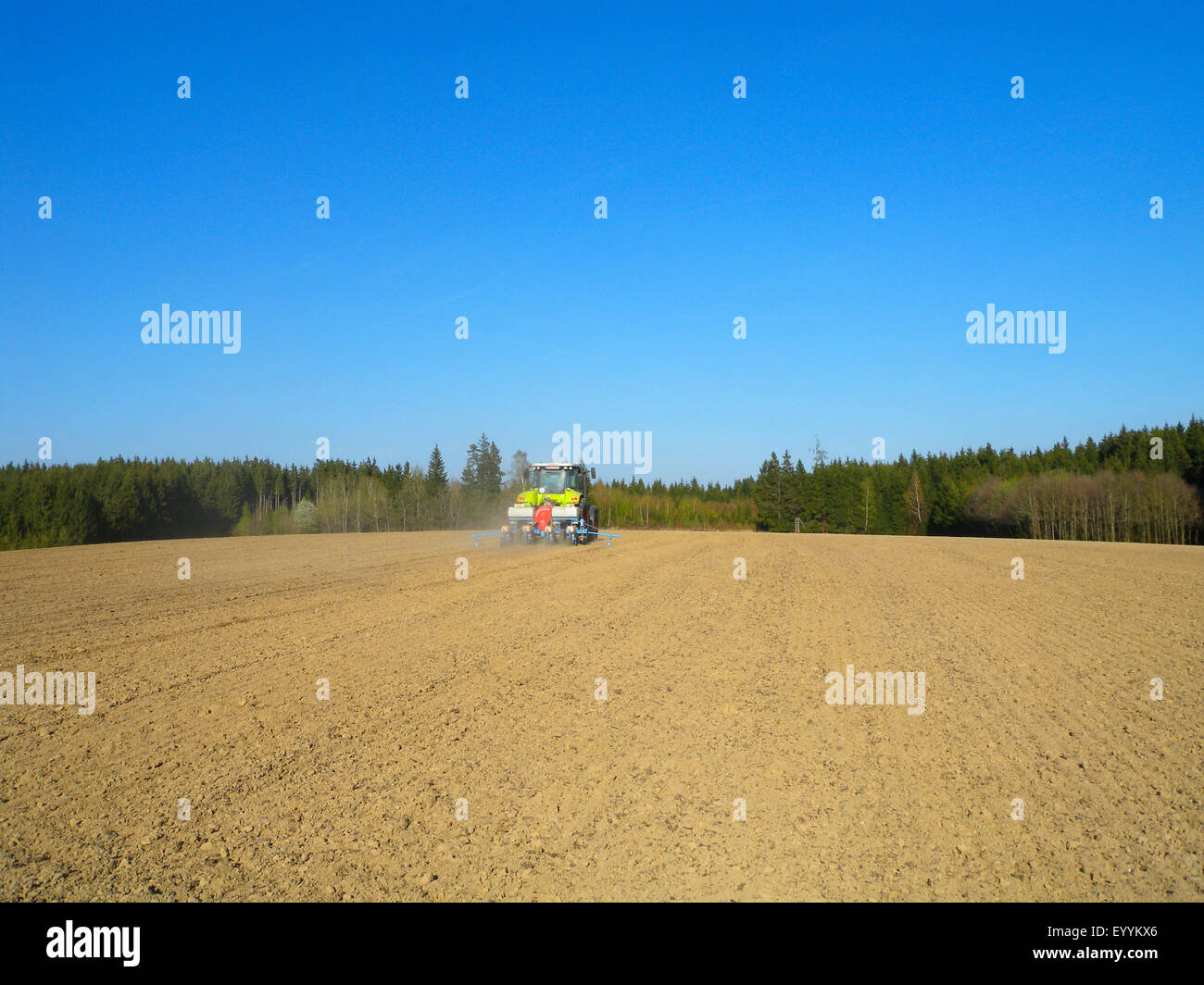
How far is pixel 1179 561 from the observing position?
2547cm

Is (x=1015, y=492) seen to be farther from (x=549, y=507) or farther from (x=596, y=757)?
(x=596, y=757)

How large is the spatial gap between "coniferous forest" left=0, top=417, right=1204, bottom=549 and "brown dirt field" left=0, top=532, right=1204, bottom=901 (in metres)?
56.4

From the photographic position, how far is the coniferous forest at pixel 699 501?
57969 mm

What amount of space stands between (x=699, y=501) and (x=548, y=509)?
89569 mm

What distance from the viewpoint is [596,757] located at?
604 cm

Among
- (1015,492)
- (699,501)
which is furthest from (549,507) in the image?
(699,501)

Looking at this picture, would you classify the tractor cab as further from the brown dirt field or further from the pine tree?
the pine tree

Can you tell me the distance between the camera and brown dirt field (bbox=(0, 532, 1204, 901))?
13.7ft

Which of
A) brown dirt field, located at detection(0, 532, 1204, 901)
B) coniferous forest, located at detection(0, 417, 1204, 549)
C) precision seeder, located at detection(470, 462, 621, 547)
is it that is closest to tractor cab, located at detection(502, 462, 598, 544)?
precision seeder, located at detection(470, 462, 621, 547)

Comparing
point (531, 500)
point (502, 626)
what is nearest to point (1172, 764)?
point (502, 626)

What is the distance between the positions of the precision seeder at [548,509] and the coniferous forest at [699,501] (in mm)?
40795

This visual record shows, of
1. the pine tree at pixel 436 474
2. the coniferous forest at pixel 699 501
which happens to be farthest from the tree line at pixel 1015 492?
the pine tree at pixel 436 474
